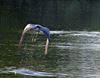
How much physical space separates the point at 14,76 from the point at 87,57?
375 inches

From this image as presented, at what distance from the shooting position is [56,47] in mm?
39250

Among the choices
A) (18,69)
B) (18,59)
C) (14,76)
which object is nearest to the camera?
(14,76)

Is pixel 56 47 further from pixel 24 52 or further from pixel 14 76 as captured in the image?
pixel 14 76

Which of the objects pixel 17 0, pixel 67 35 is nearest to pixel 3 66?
pixel 67 35

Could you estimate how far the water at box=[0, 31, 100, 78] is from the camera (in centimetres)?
2738

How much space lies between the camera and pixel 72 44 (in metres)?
41.4

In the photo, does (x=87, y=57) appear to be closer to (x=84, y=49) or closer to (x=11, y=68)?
(x=84, y=49)

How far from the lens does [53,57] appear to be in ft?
112

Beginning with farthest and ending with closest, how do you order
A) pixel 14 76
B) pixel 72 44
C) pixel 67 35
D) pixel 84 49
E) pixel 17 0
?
pixel 17 0 → pixel 67 35 → pixel 72 44 → pixel 84 49 → pixel 14 76

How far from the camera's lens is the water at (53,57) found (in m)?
27.4

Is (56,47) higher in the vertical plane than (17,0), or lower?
lower

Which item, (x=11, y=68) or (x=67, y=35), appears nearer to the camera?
(x=11, y=68)

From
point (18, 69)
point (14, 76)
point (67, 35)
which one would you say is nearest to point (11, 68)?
point (18, 69)

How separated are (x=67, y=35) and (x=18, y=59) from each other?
16.7 metres
